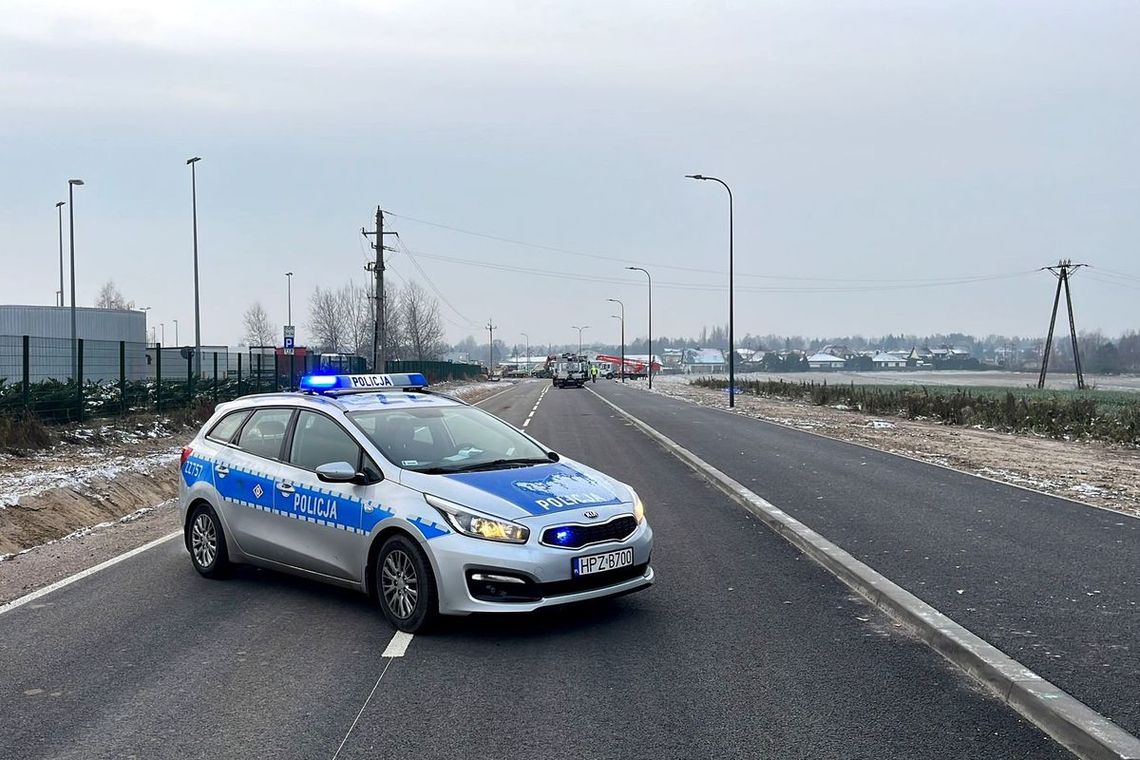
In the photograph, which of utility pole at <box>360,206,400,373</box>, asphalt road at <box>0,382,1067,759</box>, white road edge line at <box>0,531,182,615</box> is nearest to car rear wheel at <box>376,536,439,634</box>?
asphalt road at <box>0,382,1067,759</box>

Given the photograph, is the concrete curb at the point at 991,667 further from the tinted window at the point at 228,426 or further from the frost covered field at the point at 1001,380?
the frost covered field at the point at 1001,380

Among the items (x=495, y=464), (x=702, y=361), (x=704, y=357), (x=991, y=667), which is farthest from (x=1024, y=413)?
(x=704, y=357)

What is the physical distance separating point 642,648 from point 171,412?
795 inches

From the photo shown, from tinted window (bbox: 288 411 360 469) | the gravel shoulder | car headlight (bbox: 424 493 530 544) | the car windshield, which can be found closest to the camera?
car headlight (bbox: 424 493 530 544)

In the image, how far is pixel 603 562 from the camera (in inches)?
249

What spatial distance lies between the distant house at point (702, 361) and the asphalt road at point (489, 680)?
167 metres

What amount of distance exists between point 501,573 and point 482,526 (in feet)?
1.03

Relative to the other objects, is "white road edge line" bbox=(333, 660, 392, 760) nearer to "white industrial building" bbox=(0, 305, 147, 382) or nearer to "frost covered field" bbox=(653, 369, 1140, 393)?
"white industrial building" bbox=(0, 305, 147, 382)

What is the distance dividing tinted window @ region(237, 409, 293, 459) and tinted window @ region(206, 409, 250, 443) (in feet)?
0.49

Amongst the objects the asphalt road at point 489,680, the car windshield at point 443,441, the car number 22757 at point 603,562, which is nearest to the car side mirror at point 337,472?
the car windshield at point 443,441

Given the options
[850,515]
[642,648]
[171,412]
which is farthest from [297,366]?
[642,648]

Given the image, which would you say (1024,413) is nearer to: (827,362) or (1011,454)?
(1011,454)

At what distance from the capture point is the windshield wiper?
6.78 m

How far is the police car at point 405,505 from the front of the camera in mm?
6113
